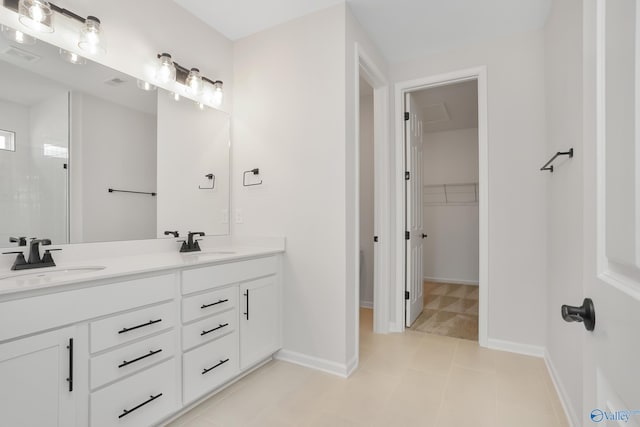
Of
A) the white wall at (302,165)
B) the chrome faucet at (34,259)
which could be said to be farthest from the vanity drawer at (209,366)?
the chrome faucet at (34,259)

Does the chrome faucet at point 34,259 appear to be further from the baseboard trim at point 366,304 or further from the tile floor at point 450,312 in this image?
the baseboard trim at point 366,304

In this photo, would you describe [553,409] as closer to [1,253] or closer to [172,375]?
[172,375]

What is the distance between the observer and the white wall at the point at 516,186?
7.98 ft

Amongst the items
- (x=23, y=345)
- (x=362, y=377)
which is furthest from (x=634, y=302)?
(x=362, y=377)

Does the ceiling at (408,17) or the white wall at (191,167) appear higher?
the ceiling at (408,17)

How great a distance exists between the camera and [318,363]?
88.4 inches

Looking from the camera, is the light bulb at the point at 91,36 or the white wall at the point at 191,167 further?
the white wall at the point at 191,167

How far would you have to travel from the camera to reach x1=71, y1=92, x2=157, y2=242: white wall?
181cm

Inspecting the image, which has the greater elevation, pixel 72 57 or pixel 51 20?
pixel 51 20

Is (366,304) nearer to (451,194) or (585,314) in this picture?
(451,194)

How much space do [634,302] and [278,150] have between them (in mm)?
Answer: 2251

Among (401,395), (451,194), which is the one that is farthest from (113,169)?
(451,194)

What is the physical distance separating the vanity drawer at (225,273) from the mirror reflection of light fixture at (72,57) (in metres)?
1.35

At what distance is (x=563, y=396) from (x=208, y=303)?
2.16 metres
